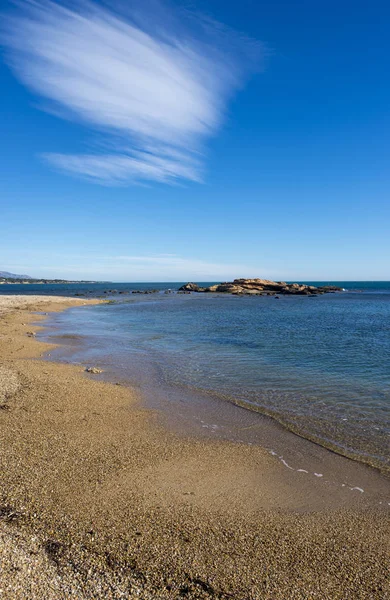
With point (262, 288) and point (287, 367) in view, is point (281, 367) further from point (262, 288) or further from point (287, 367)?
point (262, 288)

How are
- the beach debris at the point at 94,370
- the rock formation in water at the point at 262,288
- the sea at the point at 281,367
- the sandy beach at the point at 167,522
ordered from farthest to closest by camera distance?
1. the rock formation in water at the point at 262,288
2. the beach debris at the point at 94,370
3. the sea at the point at 281,367
4. the sandy beach at the point at 167,522

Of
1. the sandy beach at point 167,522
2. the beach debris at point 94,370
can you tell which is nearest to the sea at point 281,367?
the beach debris at point 94,370

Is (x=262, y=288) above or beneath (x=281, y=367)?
above

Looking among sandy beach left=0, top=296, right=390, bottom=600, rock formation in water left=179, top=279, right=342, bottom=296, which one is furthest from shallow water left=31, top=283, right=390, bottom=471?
rock formation in water left=179, top=279, right=342, bottom=296

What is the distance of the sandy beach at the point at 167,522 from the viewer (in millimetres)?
4824

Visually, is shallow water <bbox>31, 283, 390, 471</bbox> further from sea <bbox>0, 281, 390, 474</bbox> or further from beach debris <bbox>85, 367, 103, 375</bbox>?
beach debris <bbox>85, 367, 103, 375</bbox>

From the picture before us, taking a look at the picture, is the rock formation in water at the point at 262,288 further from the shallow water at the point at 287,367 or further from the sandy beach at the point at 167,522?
the sandy beach at the point at 167,522

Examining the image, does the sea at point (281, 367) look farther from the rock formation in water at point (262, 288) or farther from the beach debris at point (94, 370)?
the rock formation in water at point (262, 288)

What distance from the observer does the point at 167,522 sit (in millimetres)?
6195

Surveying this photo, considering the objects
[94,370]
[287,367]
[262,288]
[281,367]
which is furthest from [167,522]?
[262,288]

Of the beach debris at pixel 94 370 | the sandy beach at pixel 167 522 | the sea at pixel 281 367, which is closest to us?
the sandy beach at pixel 167 522

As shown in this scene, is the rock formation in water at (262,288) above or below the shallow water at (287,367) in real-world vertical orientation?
above

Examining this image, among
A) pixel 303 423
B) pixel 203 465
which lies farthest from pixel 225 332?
pixel 203 465

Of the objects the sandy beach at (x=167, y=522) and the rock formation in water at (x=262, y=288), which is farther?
the rock formation in water at (x=262, y=288)
